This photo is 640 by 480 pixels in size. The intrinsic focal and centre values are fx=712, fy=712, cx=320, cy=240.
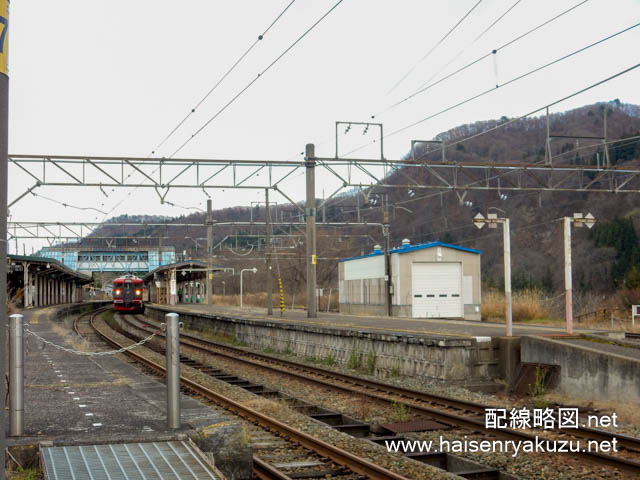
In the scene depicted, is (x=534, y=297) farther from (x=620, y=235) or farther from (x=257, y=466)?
A: (x=620, y=235)

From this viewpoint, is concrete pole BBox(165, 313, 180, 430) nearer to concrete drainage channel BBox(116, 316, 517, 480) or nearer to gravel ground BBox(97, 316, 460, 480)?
gravel ground BBox(97, 316, 460, 480)

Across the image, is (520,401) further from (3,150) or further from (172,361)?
(3,150)

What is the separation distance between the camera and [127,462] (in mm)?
5770

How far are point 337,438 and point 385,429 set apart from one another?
103cm

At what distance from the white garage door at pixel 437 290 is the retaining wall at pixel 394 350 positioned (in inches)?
423

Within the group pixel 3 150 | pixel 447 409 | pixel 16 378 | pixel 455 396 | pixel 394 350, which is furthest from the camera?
pixel 394 350

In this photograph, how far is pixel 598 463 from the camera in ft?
25.9

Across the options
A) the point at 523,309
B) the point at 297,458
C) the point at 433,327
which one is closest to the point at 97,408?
the point at 297,458

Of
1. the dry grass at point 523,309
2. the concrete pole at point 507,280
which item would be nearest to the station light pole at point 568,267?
the concrete pole at point 507,280

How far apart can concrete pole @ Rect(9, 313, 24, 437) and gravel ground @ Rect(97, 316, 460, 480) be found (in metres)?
3.76

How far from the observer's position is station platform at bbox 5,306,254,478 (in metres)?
6.50

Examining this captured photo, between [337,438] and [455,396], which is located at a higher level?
[337,438]

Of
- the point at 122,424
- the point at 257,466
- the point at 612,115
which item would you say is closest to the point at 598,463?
the point at 257,466

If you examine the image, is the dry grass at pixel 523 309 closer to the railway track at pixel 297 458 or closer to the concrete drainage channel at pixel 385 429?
the concrete drainage channel at pixel 385 429
